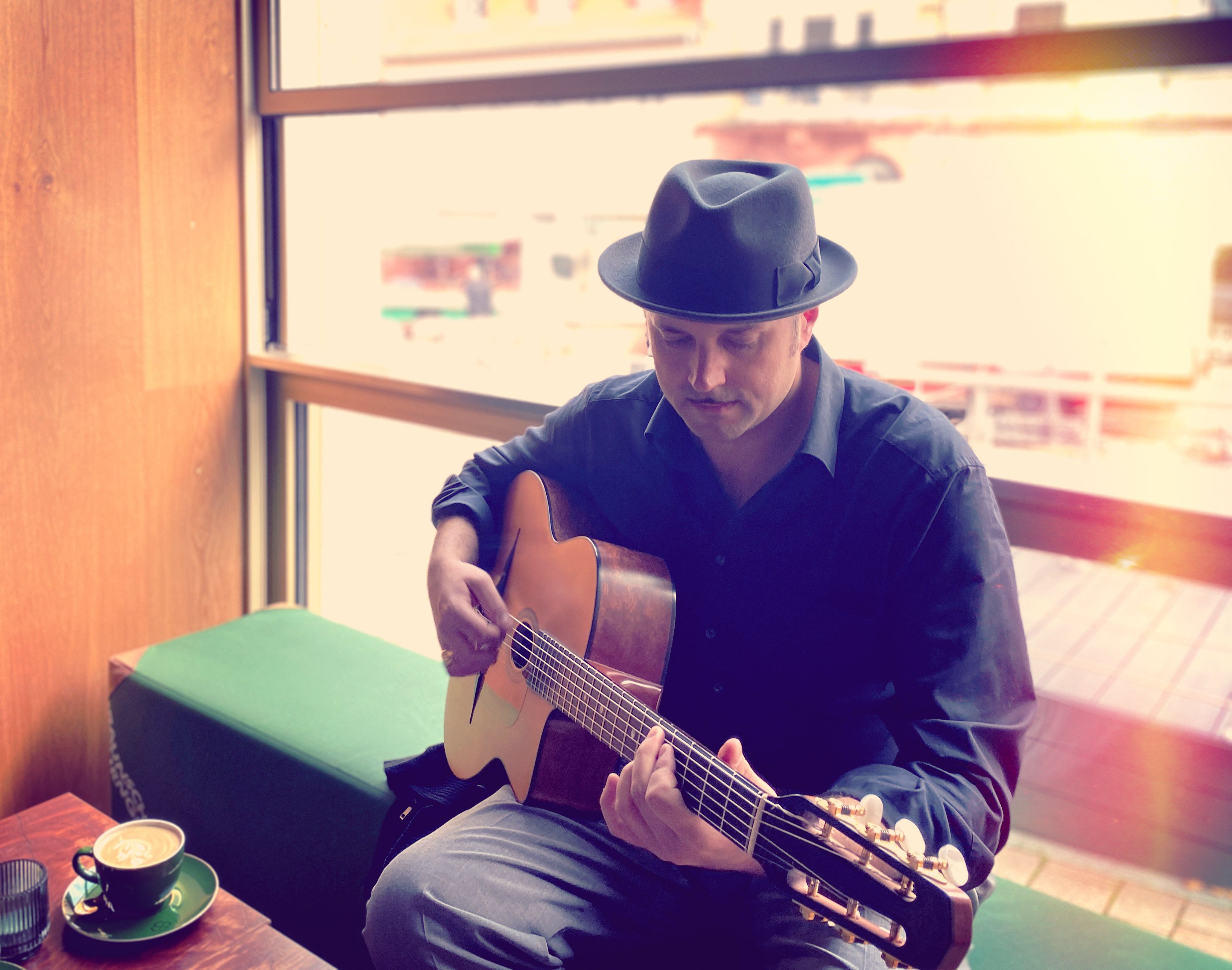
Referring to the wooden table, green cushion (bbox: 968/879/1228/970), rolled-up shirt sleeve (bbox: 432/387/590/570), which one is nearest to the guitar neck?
rolled-up shirt sleeve (bbox: 432/387/590/570)

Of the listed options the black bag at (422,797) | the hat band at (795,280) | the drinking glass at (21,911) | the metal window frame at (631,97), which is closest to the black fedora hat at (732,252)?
the hat band at (795,280)

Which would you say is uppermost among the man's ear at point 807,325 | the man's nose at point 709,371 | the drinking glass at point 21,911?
the man's ear at point 807,325

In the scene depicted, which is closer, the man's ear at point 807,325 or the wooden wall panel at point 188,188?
the man's ear at point 807,325

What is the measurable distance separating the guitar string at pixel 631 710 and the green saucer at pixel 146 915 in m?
0.53

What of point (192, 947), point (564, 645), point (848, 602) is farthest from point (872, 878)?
point (192, 947)

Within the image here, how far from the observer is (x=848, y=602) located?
1238 mm

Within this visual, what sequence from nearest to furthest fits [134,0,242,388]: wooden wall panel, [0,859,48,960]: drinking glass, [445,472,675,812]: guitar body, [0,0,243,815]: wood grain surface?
1. [0,859,48,960]: drinking glass
2. [445,472,675,812]: guitar body
3. [0,0,243,815]: wood grain surface
4. [134,0,242,388]: wooden wall panel

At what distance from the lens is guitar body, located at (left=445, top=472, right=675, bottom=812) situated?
4.06 feet

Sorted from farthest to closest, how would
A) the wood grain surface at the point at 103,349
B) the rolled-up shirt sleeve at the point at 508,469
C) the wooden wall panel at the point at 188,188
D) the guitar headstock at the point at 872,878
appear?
the wooden wall panel at the point at 188,188, the wood grain surface at the point at 103,349, the rolled-up shirt sleeve at the point at 508,469, the guitar headstock at the point at 872,878

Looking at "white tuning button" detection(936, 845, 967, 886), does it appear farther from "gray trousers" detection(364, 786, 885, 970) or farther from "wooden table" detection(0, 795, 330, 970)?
"wooden table" detection(0, 795, 330, 970)

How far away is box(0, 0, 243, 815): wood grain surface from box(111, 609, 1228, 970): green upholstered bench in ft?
0.84

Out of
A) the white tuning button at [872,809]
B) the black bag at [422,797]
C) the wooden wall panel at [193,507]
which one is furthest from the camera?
the wooden wall panel at [193,507]

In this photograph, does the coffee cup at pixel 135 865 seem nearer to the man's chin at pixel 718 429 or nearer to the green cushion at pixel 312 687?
the green cushion at pixel 312 687

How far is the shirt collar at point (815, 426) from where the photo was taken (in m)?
1.22
